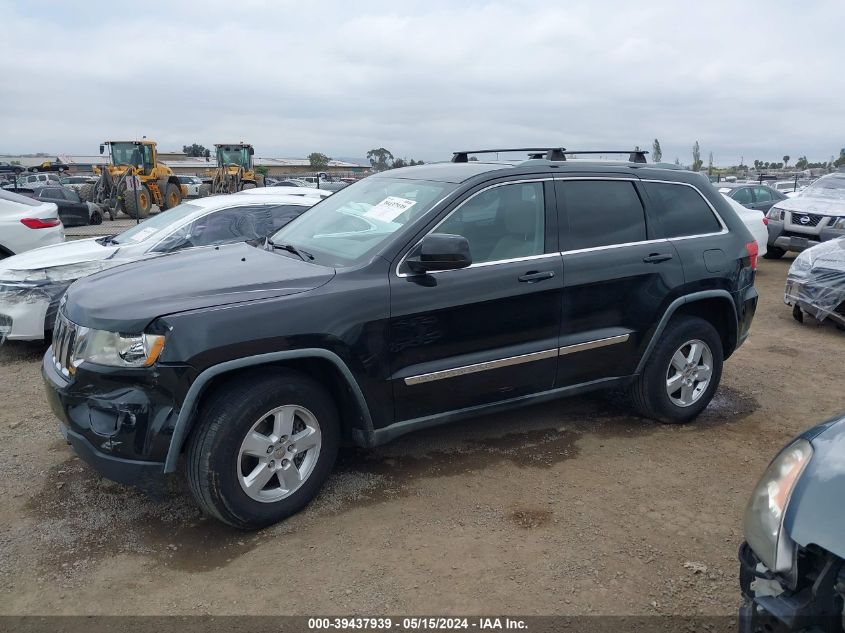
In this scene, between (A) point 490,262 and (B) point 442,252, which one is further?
(A) point 490,262

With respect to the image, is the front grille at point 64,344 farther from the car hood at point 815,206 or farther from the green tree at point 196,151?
the green tree at point 196,151

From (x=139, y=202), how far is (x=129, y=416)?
851 inches

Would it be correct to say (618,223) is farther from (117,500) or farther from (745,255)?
(117,500)

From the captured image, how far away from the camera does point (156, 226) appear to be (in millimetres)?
6887

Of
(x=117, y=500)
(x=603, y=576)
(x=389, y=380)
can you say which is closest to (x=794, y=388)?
(x=603, y=576)

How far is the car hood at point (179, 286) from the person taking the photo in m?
3.26

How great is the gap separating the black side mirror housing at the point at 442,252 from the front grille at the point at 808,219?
10.5 meters

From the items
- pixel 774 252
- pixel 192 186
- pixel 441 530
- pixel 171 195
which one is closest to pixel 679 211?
pixel 441 530

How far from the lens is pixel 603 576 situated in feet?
10.3

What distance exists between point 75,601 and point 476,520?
186cm

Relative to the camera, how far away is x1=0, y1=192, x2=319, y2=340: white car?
20.2ft

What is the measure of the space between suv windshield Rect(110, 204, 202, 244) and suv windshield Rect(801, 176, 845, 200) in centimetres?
1144

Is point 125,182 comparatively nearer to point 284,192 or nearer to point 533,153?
point 284,192

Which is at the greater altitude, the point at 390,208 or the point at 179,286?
the point at 390,208
